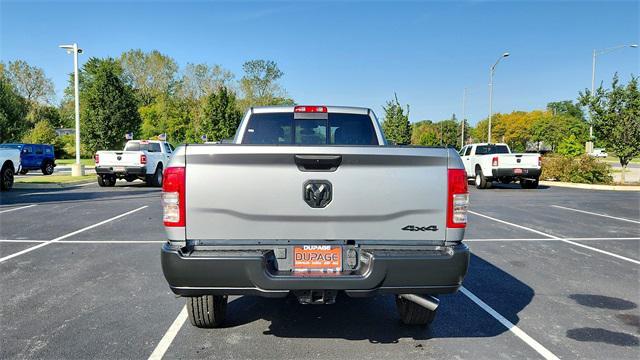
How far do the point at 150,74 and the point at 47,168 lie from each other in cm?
4685

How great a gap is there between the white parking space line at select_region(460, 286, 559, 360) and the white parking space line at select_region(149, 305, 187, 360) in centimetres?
296

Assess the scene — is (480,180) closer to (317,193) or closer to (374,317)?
(374,317)

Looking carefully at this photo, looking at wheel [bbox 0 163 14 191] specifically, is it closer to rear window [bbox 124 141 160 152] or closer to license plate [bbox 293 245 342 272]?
rear window [bbox 124 141 160 152]

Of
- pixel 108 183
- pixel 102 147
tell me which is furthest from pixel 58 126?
pixel 108 183

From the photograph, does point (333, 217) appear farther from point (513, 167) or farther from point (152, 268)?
point (513, 167)

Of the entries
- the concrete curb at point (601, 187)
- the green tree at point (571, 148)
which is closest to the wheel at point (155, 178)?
the concrete curb at point (601, 187)

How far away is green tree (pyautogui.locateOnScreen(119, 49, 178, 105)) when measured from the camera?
69.3 metres

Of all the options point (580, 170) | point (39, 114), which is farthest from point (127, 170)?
point (39, 114)

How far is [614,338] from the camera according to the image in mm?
3850

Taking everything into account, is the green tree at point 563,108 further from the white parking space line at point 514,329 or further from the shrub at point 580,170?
the white parking space line at point 514,329

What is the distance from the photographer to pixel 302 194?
304 cm

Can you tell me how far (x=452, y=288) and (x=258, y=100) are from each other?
66.8m

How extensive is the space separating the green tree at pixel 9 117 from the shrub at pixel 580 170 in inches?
2138

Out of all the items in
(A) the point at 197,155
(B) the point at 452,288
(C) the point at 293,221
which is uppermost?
(A) the point at 197,155
